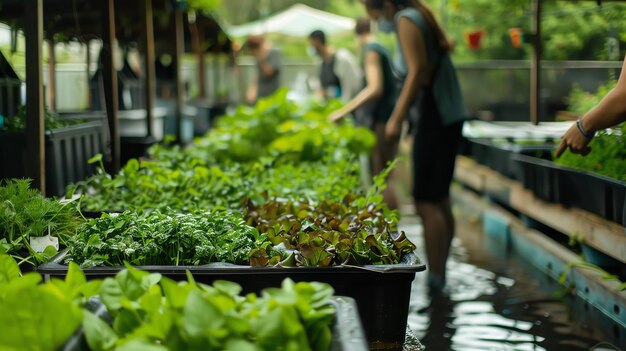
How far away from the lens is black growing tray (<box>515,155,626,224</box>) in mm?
4652

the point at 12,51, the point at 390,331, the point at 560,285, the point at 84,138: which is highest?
Answer: the point at 12,51

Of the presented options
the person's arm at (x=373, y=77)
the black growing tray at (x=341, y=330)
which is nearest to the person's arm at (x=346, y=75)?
the person's arm at (x=373, y=77)

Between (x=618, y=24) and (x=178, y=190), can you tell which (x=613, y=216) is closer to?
(x=618, y=24)

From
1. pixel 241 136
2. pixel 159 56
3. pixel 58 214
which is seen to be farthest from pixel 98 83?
pixel 159 56

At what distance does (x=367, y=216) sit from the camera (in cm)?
360

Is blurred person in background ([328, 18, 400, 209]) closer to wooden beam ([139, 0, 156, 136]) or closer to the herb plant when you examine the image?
wooden beam ([139, 0, 156, 136])

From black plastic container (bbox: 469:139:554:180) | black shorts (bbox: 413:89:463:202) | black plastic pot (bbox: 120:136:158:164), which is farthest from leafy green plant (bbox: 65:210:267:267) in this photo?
black plastic container (bbox: 469:139:554:180)

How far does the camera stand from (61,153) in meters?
4.55

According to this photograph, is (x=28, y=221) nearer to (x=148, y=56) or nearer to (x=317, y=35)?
(x=148, y=56)

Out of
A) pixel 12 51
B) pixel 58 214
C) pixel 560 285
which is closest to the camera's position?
pixel 58 214

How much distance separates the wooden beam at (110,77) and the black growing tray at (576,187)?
2.85m

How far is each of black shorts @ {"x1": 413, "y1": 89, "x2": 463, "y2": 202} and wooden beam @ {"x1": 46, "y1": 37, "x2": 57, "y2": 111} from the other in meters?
2.33

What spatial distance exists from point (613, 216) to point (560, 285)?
104 centimetres

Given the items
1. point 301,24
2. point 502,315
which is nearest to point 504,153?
point 502,315
